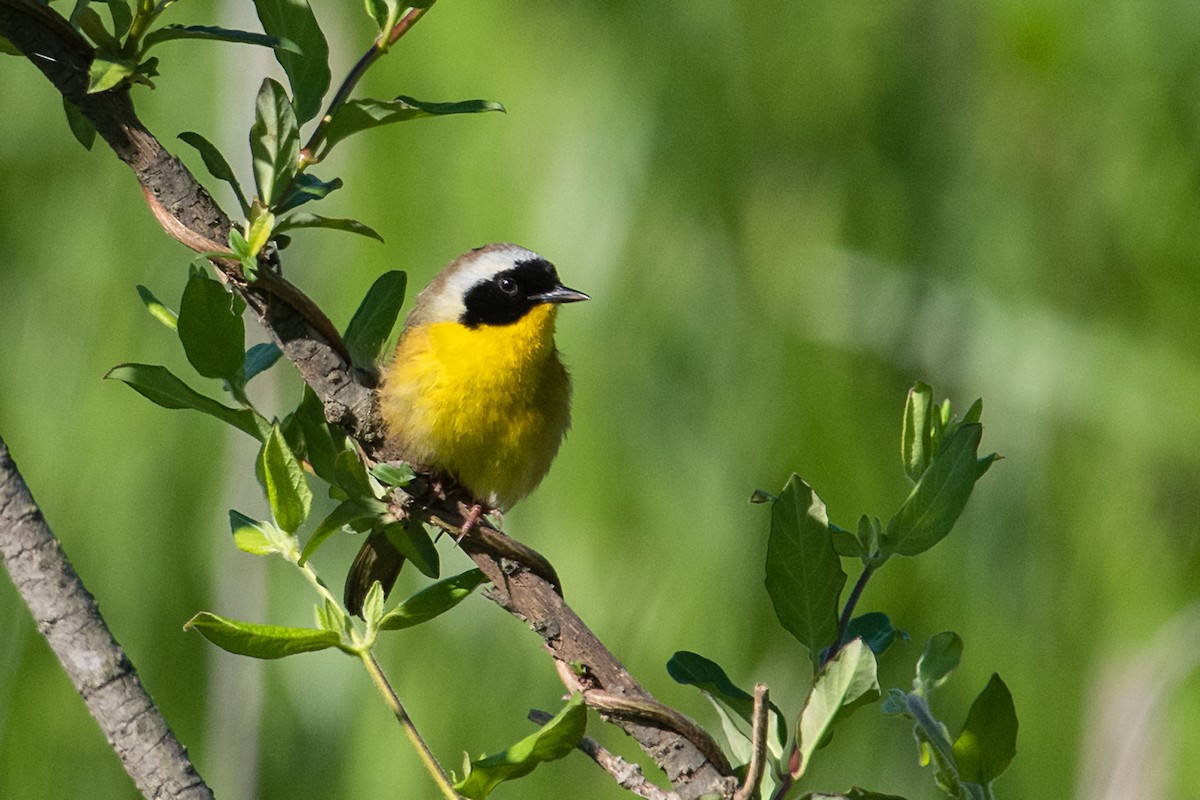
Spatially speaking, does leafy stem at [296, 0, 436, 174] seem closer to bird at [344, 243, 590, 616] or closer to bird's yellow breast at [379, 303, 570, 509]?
bird at [344, 243, 590, 616]

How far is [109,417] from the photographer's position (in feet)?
6.54

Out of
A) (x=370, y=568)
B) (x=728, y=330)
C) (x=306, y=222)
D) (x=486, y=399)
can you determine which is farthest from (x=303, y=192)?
(x=728, y=330)

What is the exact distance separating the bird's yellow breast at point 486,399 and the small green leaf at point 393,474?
72 cm

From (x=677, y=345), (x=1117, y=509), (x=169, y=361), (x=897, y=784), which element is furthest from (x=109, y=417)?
(x=1117, y=509)

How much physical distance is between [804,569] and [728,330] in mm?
1316

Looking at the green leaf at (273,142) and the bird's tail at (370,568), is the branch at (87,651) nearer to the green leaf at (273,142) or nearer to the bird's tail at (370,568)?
the green leaf at (273,142)

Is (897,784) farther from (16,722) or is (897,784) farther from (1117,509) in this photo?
(16,722)

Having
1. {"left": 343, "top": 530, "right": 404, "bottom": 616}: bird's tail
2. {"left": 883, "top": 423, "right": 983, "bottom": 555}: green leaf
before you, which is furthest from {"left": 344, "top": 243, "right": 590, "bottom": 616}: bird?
{"left": 883, "top": 423, "right": 983, "bottom": 555}: green leaf

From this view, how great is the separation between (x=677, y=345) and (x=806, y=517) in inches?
51.5

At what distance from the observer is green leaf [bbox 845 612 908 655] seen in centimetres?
79

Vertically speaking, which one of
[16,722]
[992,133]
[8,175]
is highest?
[992,133]

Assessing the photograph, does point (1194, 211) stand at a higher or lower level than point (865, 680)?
higher

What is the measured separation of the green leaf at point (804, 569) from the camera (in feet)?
2.27

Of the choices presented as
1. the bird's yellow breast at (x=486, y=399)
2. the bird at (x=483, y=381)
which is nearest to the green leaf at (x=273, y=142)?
the bird at (x=483, y=381)
